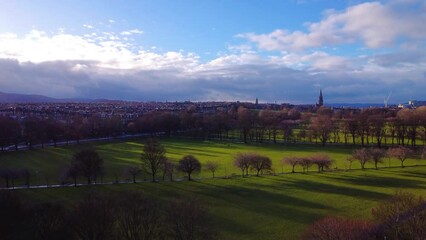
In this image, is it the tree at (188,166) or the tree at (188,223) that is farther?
the tree at (188,166)

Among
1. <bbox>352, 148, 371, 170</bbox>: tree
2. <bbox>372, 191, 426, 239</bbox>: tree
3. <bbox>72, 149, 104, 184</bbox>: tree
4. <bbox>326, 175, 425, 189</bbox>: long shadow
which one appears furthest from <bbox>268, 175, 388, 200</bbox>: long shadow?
<bbox>72, 149, 104, 184</bbox>: tree

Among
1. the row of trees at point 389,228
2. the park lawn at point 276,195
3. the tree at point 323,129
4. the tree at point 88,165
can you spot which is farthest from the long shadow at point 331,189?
the tree at point 323,129

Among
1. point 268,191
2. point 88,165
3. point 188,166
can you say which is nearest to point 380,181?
point 268,191

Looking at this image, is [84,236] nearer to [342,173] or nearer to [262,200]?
[262,200]

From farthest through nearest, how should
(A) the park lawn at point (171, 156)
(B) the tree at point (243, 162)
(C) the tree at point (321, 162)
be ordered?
(C) the tree at point (321, 162), (A) the park lawn at point (171, 156), (B) the tree at point (243, 162)

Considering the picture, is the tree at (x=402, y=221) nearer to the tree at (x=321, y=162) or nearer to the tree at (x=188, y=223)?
the tree at (x=188, y=223)

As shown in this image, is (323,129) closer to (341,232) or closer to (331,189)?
(331,189)
